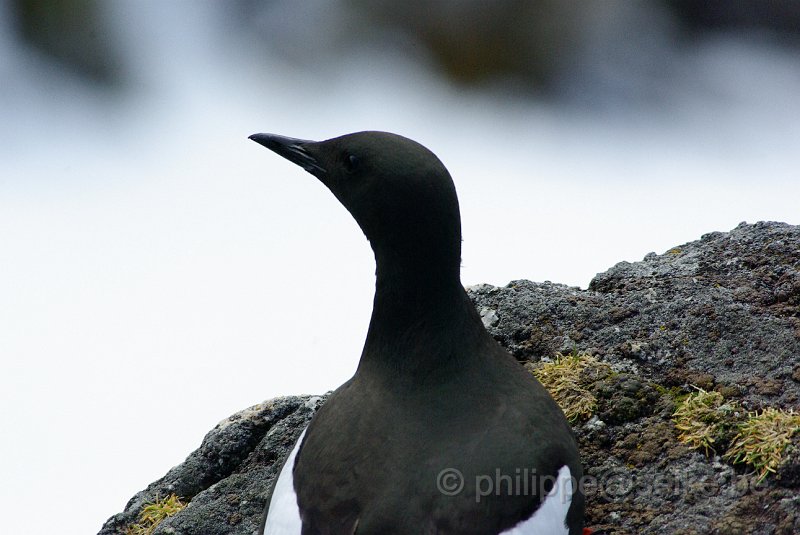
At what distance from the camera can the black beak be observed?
4105 millimetres

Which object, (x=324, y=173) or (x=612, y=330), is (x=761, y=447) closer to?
(x=612, y=330)

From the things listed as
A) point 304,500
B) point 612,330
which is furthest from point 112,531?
point 612,330

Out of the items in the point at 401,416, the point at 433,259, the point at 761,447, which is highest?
the point at 433,259

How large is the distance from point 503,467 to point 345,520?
55 centimetres

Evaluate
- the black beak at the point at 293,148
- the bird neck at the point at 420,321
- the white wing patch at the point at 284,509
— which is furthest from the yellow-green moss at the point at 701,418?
the black beak at the point at 293,148

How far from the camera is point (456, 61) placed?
12.2 metres

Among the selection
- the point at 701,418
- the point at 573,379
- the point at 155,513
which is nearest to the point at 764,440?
the point at 701,418

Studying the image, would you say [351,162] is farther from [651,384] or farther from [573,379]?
[651,384]

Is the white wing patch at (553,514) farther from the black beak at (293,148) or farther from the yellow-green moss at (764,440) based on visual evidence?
the black beak at (293,148)

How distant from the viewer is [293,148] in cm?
416

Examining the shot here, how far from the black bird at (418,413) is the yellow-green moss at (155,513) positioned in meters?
1.14

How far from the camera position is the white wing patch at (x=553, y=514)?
3.31m

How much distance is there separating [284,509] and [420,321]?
86cm
